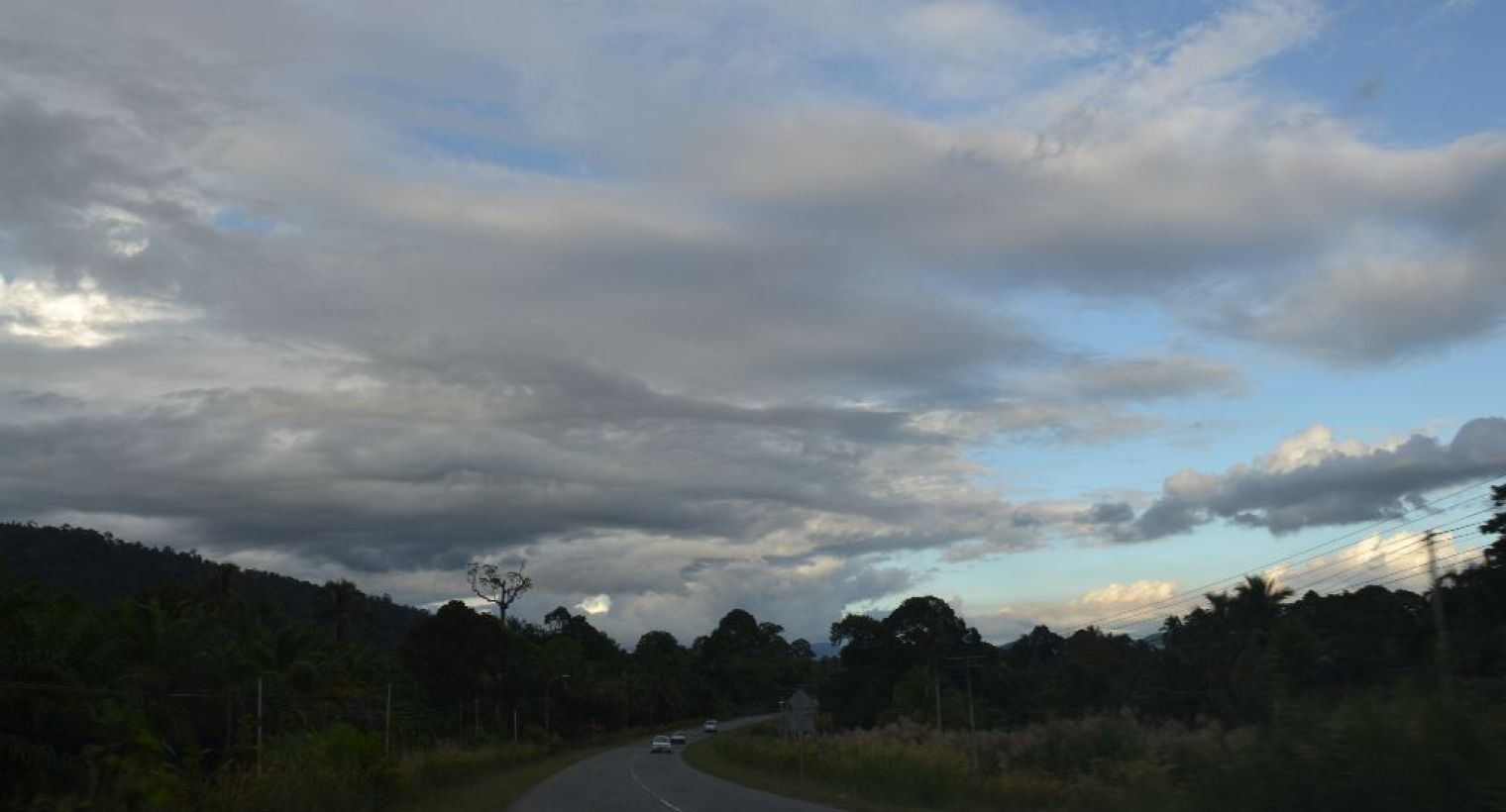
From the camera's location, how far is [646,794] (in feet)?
114

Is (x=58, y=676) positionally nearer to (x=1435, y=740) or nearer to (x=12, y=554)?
(x=1435, y=740)

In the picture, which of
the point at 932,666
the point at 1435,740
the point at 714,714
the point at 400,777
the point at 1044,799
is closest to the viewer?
the point at 1435,740

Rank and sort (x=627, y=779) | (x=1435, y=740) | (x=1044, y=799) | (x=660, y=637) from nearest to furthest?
(x=1435, y=740) < (x=1044, y=799) < (x=627, y=779) < (x=660, y=637)

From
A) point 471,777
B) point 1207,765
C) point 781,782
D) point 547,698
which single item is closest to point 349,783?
point 781,782

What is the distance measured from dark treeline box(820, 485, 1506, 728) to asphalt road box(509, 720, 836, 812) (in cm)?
1146

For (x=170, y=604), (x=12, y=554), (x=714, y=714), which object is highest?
(x=12, y=554)

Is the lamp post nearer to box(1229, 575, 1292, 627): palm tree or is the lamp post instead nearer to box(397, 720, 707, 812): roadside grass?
box(397, 720, 707, 812): roadside grass

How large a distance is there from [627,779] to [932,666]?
45860 mm

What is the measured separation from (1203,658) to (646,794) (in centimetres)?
3042

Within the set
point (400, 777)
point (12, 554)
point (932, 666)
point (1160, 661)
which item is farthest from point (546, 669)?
point (400, 777)

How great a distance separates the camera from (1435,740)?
44.6 ft

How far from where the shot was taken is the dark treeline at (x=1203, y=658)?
2559 centimetres

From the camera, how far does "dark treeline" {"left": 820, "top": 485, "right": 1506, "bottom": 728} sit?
25594 mm

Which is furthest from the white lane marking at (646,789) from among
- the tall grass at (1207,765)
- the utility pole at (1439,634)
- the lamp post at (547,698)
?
the lamp post at (547,698)
